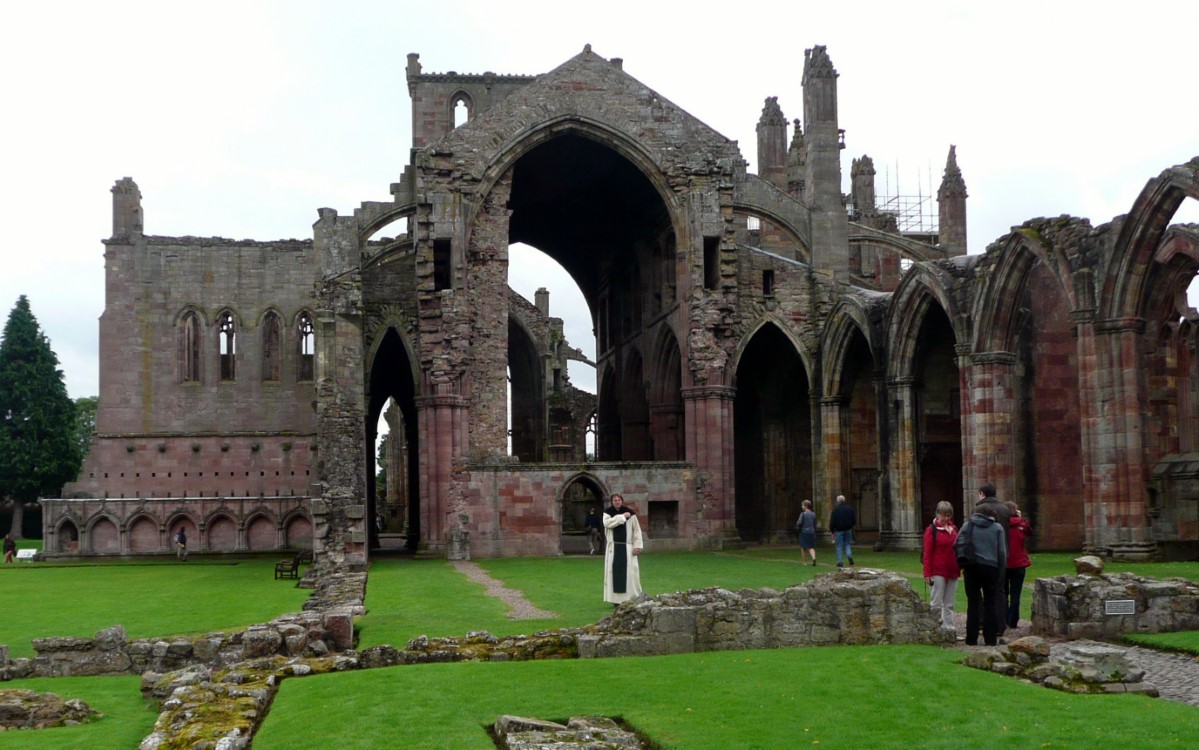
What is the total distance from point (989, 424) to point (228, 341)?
35.3 m

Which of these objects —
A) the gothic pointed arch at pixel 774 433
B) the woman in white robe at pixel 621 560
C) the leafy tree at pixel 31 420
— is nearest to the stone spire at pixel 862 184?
the gothic pointed arch at pixel 774 433

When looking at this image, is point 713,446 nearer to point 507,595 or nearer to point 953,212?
point 507,595

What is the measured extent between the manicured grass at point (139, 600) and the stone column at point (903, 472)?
14062mm

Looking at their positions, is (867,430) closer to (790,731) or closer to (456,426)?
(456,426)

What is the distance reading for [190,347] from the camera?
174ft

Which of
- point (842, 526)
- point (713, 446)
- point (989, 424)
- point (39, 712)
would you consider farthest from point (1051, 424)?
point (39, 712)

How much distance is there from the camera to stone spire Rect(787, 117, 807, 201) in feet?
174

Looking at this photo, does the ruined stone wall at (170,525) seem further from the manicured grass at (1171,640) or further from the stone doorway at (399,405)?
the manicured grass at (1171,640)

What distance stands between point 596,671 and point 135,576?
21704 millimetres

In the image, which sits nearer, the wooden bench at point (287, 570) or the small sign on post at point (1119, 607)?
the small sign on post at point (1119, 607)

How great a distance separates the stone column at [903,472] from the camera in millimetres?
30438

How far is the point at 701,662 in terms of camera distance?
11.7 m

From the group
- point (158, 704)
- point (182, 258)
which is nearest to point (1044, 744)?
point (158, 704)

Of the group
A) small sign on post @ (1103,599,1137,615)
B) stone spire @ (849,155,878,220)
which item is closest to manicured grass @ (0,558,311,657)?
small sign on post @ (1103,599,1137,615)
